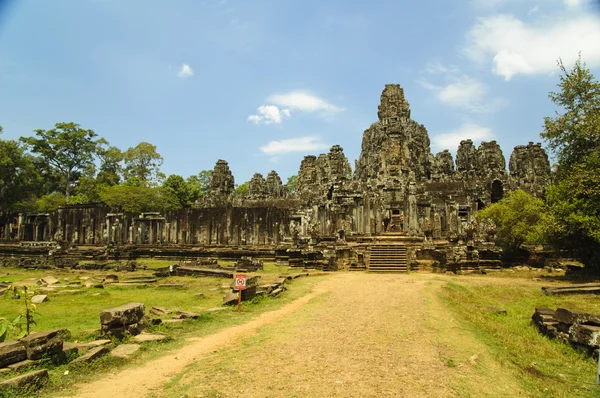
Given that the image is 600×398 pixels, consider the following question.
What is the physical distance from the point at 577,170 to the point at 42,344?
1741cm

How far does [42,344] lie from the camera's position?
5355 mm

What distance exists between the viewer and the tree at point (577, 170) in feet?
48.0

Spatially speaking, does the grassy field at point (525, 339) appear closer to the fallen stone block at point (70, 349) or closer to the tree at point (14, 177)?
the fallen stone block at point (70, 349)

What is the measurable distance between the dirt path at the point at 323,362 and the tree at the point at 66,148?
5057 centimetres

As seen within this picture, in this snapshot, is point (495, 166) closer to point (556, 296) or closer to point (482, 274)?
point (482, 274)

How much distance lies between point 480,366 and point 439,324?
8.01 ft

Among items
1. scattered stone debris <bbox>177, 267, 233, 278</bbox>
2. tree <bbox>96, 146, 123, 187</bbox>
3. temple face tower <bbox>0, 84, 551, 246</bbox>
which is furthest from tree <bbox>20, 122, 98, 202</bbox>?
scattered stone debris <bbox>177, 267, 233, 278</bbox>

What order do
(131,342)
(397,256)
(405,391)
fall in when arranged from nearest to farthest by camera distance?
(405,391) → (131,342) → (397,256)

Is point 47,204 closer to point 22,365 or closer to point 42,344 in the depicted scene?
point 42,344

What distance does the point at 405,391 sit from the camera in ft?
15.1

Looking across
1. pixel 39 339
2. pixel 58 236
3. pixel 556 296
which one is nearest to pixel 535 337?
pixel 556 296

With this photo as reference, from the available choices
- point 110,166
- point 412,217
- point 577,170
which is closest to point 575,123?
point 577,170

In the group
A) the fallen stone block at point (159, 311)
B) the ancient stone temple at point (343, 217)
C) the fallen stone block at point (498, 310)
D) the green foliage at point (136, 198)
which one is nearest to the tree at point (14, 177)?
the green foliage at point (136, 198)

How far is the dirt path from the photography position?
469cm
